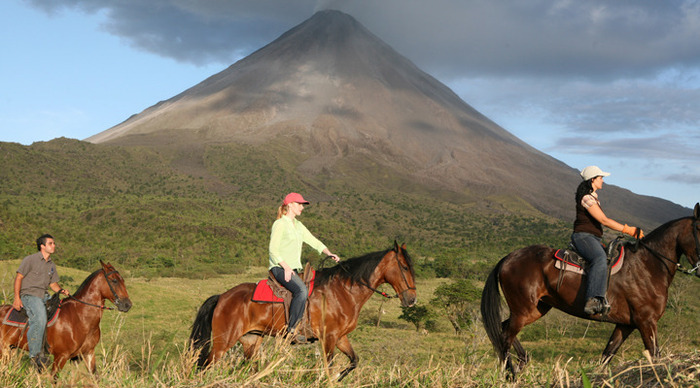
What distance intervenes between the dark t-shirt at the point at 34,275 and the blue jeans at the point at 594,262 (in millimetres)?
7556

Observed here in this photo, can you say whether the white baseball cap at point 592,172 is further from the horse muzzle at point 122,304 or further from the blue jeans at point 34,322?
the blue jeans at point 34,322

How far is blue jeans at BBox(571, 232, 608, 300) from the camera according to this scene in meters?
7.36

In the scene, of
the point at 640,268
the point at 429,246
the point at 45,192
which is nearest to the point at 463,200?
the point at 429,246

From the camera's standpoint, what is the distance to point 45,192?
381 ft

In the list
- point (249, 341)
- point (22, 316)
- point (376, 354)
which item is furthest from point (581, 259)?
point (22, 316)

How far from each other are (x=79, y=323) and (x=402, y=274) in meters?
5.02

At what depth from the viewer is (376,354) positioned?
21.2ft

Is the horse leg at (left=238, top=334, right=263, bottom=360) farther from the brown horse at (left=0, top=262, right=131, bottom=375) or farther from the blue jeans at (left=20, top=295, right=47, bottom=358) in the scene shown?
the blue jeans at (left=20, top=295, right=47, bottom=358)

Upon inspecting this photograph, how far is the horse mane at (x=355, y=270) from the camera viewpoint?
809 cm

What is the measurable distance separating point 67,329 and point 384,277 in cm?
485

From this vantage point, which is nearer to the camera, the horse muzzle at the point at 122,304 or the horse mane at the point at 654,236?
the horse mane at the point at 654,236

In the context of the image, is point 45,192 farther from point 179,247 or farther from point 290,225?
point 290,225

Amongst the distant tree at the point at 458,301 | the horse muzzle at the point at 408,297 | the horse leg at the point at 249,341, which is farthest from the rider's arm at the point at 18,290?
the distant tree at the point at 458,301

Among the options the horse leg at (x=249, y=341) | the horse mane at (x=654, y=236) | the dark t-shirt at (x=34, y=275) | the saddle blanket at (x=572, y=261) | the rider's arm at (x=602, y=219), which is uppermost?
the rider's arm at (x=602, y=219)
